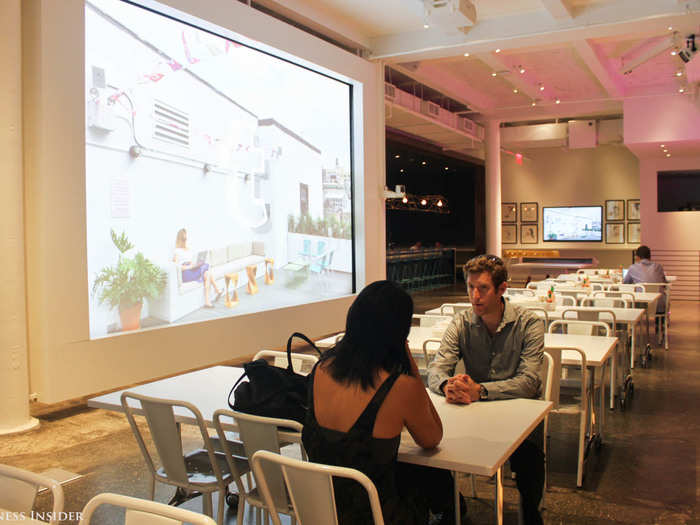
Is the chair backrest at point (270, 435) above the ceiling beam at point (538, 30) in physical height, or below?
below

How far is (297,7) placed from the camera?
24.0 ft

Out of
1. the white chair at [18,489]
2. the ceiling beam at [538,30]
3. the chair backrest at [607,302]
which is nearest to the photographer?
the white chair at [18,489]

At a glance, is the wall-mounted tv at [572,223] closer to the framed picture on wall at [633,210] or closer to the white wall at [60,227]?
the framed picture on wall at [633,210]

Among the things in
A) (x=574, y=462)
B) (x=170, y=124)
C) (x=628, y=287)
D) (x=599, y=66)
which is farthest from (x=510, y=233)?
(x=574, y=462)

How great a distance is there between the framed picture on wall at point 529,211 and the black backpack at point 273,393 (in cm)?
1652

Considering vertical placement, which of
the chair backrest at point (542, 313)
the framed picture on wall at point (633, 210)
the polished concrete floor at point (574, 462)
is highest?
the framed picture on wall at point (633, 210)

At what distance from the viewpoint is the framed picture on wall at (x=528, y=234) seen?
58.6ft

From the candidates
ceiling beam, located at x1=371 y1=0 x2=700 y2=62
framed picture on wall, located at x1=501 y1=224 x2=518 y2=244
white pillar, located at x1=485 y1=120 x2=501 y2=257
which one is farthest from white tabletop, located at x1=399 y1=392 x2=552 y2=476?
framed picture on wall, located at x1=501 y1=224 x2=518 y2=244

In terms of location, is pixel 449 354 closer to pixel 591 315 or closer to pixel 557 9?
pixel 591 315

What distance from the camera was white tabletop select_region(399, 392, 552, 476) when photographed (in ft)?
6.31

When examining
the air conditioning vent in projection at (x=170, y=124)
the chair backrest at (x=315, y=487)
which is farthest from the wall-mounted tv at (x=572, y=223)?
the chair backrest at (x=315, y=487)

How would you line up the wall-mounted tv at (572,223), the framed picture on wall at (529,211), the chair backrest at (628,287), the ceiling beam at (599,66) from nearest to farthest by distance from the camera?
1. the chair backrest at (628,287)
2. the ceiling beam at (599,66)
3. the wall-mounted tv at (572,223)
4. the framed picture on wall at (529,211)

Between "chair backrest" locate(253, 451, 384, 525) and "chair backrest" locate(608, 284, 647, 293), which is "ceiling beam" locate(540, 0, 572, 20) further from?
"chair backrest" locate(253, 451, 384, 525)

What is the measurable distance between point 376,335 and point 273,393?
520 mm
